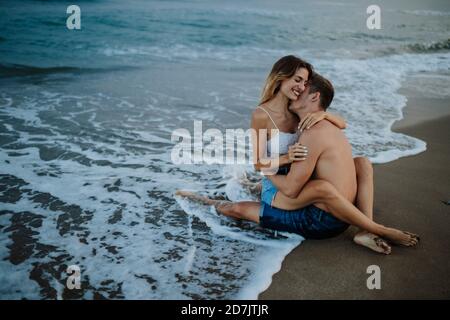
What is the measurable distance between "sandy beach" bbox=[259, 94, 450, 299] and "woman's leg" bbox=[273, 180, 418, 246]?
0.13m

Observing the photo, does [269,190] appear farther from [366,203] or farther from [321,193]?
[366,203]

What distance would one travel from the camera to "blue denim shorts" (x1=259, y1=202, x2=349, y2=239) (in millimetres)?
3183

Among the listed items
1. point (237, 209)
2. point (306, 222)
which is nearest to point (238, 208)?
point (237, 209)

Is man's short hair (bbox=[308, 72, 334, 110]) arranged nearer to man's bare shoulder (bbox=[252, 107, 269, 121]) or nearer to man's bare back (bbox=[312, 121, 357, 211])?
man's bare back (bbox=[312, 121, 357, 211])

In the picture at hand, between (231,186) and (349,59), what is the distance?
465 inches

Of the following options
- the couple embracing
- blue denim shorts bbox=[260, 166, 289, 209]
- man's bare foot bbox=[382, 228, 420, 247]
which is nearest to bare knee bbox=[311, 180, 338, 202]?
the couple embracing

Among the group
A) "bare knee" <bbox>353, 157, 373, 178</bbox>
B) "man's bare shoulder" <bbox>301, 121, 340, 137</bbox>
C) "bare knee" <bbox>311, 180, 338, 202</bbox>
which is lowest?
"bare knee" <bbox>311, 180, 338, 202</bbox>

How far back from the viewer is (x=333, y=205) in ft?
9.90

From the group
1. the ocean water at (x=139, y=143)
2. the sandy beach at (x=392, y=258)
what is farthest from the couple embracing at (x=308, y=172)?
the ocean water at (x=139, y=143)

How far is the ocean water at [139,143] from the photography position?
2.93 meters

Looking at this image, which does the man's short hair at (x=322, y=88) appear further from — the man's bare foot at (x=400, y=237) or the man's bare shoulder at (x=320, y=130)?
the man's bare foot at (x=400, y=237)

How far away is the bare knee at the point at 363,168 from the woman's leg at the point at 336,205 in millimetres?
432

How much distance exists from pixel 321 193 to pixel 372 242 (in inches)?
26.4
